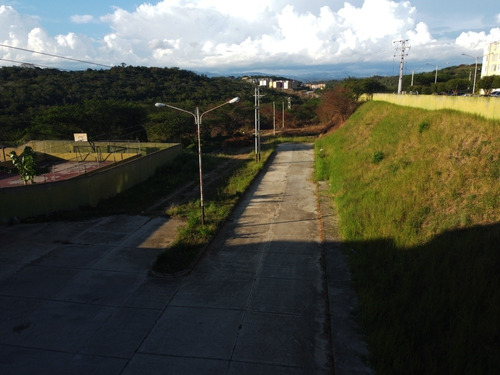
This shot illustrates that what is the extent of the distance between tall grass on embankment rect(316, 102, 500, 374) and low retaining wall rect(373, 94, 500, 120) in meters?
0.48

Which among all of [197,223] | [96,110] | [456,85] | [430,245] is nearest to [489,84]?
[456,85]

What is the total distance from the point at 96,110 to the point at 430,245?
135 feet

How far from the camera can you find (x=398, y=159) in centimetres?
2097

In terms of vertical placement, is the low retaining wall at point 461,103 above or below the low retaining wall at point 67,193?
above

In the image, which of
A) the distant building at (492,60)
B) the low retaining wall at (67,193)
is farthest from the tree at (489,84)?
the low retaining wall at (67,193)

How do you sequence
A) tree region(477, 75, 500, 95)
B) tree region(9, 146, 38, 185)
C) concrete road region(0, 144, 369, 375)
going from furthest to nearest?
tree region(477, 75, 500, 95), tree region(9, 146, 38, 185), concrete road region(0, 144, 369, 375)

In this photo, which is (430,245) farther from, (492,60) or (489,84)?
(492,60)

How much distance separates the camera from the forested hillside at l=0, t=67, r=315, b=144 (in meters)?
41.5

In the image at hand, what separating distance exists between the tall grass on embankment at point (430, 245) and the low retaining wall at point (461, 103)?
475 millimetres

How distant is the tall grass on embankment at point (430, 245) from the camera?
810 centimetres

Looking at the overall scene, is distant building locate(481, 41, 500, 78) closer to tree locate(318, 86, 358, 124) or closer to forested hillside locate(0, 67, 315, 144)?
tree locate(318, 86, 358, 124)

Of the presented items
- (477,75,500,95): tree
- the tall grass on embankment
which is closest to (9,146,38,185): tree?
the tall grass on embankment

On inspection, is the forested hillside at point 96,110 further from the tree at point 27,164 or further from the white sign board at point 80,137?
the tree at point 27,164

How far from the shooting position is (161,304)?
34.6 ft
